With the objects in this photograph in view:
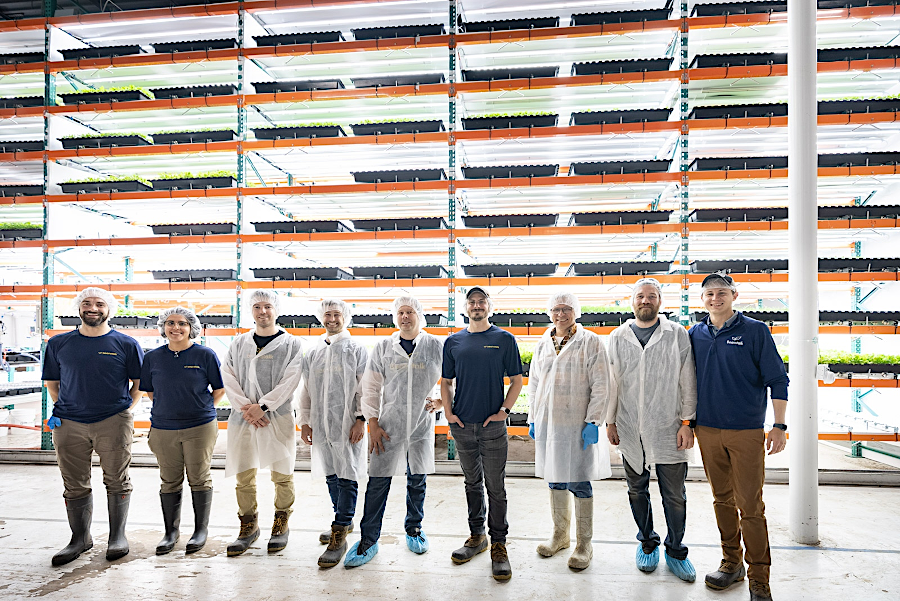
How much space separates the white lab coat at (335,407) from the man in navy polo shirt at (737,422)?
2.09 meters

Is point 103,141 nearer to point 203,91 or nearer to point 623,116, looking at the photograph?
point 203,91

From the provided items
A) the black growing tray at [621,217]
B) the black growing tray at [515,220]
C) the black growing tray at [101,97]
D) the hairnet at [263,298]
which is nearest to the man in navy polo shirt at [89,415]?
the hairnet at [263,298]

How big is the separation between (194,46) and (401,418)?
502cm

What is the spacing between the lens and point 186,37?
19.8 ft

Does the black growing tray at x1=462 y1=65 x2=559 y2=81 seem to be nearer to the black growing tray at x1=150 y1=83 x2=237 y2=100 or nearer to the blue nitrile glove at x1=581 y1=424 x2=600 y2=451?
the black growing tray at x1=150 y1=83 x2=237 y2=100

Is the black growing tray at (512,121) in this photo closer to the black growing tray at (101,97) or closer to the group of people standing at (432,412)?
the group of people standing at (432,412)

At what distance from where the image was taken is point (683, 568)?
2.91 m

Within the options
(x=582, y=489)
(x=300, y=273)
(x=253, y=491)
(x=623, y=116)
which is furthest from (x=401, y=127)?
(x=582, y=489)

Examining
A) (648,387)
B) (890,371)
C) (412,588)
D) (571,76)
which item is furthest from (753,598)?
(571,76)

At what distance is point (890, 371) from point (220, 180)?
6.86 meters

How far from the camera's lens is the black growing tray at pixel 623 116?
5.11m

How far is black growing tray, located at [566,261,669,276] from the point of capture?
5.03 meters

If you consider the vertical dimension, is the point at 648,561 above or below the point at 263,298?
below

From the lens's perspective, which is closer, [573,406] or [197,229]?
[573,406]
